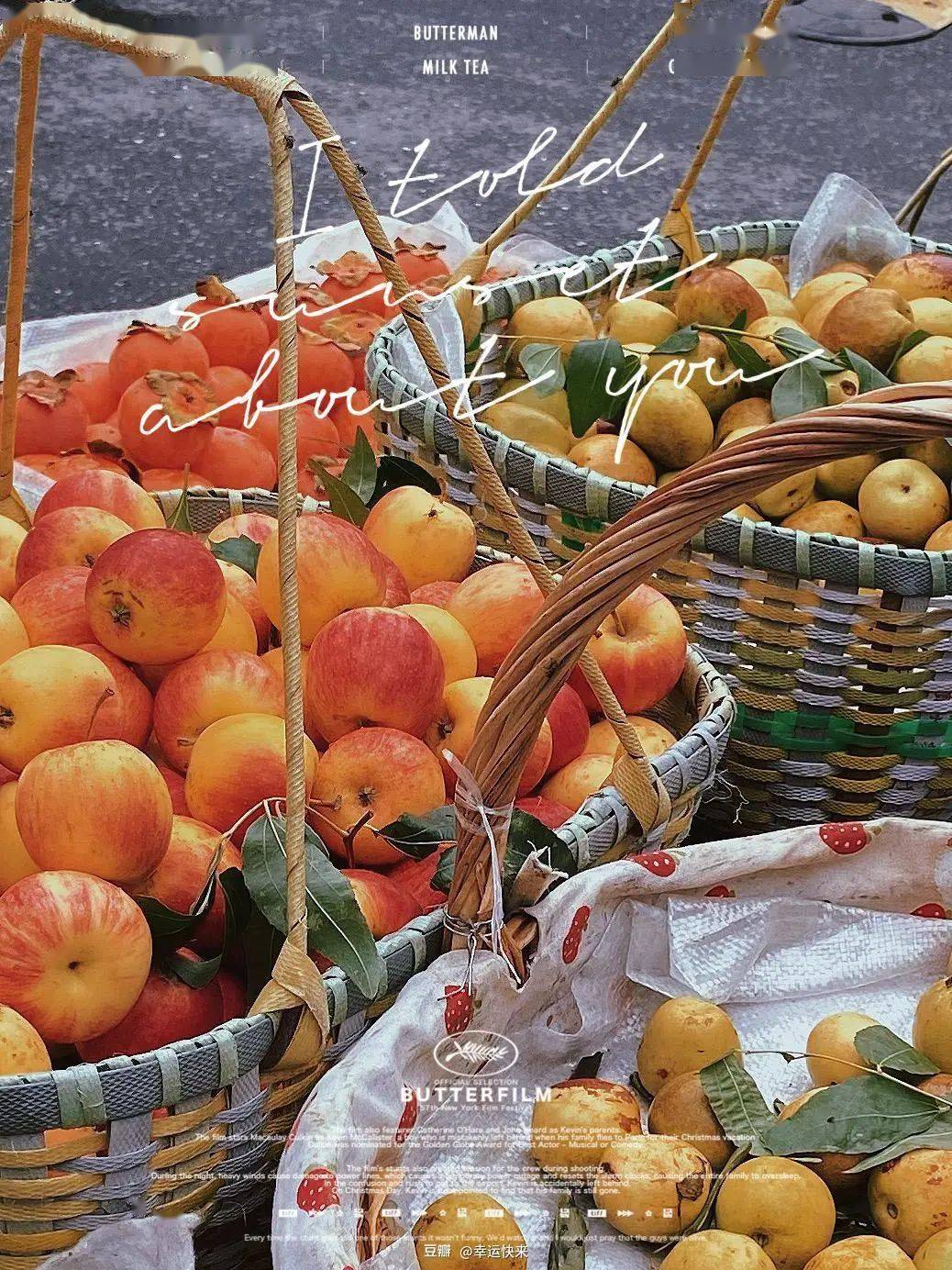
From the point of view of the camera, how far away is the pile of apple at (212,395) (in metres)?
1.67

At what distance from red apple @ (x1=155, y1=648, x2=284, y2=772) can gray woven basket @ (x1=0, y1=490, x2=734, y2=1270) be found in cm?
22

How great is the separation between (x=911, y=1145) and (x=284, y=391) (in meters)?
0.59

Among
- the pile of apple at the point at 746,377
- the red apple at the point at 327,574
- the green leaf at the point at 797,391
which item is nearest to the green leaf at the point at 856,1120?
the red apple at the point at 327,574

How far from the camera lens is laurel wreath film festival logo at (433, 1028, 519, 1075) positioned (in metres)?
0.90

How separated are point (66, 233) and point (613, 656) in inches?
99.1

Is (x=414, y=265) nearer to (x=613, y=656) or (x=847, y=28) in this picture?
(x=613, y=656)

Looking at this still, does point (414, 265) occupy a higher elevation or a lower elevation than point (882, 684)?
higher

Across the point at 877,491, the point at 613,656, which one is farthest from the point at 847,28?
the point at 613,656

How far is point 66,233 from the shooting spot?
3266 millimetres

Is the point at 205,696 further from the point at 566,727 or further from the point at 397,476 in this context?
the point at 397,476

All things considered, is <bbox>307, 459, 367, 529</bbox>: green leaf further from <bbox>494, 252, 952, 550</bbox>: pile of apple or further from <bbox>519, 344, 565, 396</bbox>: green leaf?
<bbox>519, 344, 565, 396</bbox>: green leaf

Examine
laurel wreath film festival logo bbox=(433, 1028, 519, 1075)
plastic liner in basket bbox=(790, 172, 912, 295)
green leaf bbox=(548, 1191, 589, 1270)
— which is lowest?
green leaf bbox=(548, 1191, 589, 1270)

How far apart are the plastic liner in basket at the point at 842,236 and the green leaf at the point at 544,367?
0.49 m

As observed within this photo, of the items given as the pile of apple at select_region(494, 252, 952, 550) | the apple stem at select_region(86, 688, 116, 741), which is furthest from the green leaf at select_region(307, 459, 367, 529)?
the apple stem at select_region(86, 688, 116, 741)
